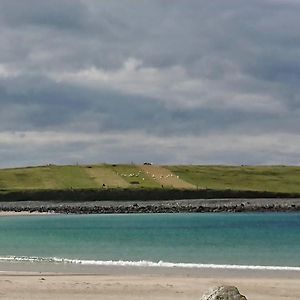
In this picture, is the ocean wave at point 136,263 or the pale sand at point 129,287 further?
the ocean wave at point 136,263

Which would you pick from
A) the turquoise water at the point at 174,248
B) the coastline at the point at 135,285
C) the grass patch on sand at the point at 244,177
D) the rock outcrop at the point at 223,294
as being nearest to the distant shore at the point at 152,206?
the grass patch on sand at the point at 244,177

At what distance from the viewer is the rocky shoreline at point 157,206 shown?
4407 inches

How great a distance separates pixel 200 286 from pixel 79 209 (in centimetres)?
8822

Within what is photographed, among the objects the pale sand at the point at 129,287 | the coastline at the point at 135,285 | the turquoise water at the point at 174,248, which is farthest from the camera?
the turquoise water at the point at 174,248

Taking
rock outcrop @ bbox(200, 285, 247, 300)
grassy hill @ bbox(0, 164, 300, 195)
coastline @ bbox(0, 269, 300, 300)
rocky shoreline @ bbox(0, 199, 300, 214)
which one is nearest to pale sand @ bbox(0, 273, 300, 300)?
coastline @ bbox(0, 269, 300, 300)

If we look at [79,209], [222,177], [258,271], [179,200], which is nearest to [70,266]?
[258,271]

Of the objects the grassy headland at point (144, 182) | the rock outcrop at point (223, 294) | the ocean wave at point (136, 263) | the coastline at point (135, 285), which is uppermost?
the grassy headland at point (144, 182)

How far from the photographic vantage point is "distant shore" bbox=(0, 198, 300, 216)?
367ft

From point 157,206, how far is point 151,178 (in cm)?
2169

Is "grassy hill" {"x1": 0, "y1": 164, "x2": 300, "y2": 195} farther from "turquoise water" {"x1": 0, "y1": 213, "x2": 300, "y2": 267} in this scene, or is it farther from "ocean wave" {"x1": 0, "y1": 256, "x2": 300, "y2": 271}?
"ocean wave" {"x1": 0, "y1": 256, "x2": 300, "y2": 271}

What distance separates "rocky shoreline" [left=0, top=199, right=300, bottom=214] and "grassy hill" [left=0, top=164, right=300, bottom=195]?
22.7 feet

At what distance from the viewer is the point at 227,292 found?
15312 mm

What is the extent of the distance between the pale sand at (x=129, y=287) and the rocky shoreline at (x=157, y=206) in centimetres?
8282

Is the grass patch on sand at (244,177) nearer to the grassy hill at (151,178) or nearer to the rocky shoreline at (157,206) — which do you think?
the grassy hill at (151,178)
